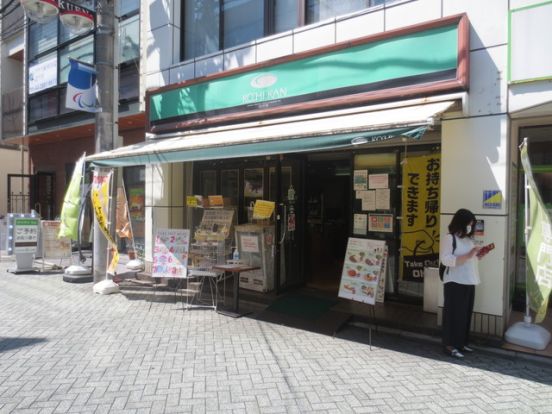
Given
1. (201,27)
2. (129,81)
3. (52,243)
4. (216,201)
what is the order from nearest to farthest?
(216,201) < (201,27) < (52,243) < (129,81)

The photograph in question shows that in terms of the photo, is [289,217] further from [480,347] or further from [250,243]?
[480,347]

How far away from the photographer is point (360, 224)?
7.21m

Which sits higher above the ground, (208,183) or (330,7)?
(330,7)

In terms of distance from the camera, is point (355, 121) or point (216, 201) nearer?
point (355, 121)

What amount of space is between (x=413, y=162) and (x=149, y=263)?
5.80 meters

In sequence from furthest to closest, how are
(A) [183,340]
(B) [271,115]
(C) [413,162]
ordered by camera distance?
(B) [271,115], (C) [413,162], (A) [183,340]

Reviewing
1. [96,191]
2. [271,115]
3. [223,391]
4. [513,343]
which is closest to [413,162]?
[271,115]

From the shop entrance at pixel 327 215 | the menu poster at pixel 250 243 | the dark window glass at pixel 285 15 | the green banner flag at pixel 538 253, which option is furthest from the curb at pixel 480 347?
the dark window glass at pixel 285 15

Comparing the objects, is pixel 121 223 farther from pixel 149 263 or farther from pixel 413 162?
pixel 413 162

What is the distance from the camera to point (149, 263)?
884cm

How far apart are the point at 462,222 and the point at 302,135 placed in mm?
2161

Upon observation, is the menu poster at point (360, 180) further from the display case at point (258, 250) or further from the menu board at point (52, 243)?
the menu board at point (52, 243)

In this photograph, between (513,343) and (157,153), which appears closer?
(513,343)

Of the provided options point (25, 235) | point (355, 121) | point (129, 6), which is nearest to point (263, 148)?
point (355, 121)
